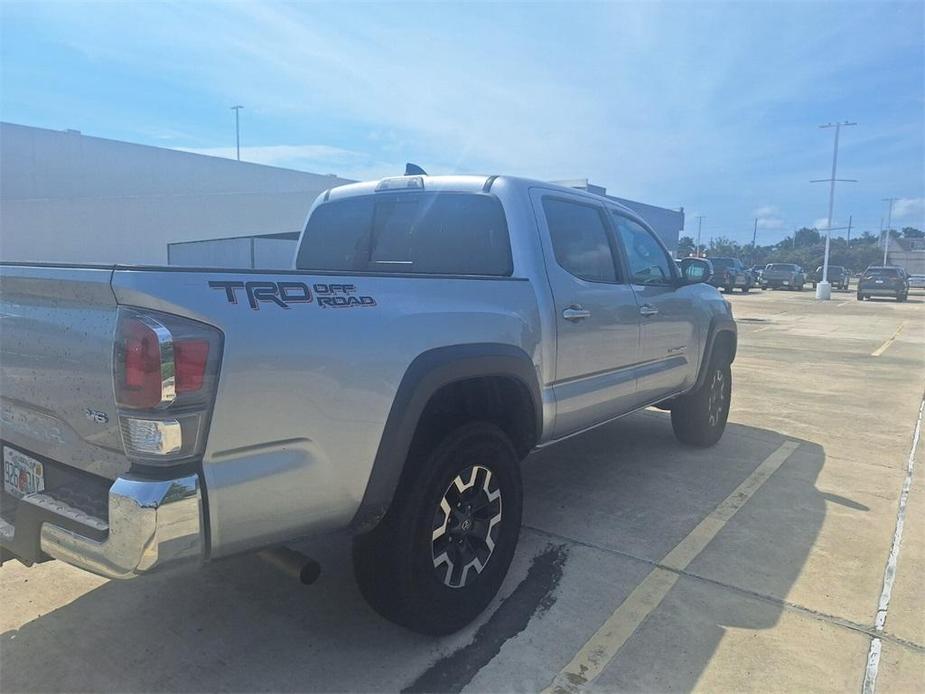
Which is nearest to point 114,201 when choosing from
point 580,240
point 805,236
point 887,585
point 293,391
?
point 580,240

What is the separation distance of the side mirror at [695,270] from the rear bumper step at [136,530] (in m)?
4.22

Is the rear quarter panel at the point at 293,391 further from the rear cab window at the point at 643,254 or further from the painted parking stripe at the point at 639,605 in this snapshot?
the rear cab window at the point at 643,254

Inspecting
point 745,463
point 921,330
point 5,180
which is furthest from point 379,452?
point 5,180

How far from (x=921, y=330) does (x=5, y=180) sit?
28.2 meters

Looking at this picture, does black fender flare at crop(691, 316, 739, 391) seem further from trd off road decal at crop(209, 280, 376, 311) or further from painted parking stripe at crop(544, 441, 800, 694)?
trd off road decal at crop(209, 280, 376, 311)

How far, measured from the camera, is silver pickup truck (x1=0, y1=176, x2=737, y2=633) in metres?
2.00

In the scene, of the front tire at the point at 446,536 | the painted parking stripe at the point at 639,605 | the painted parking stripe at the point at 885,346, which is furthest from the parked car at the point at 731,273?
the front tire at the point at 446,536

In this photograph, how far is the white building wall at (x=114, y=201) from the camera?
20.4 metres

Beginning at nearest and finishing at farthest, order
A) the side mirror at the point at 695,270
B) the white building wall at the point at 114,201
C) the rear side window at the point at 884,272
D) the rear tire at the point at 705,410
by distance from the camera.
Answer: the side mirror at the point at 695,270 → the rear tire at the point at 705,410 → the white building wall at the point at 114,201 → the rear side window at the point at 884,272

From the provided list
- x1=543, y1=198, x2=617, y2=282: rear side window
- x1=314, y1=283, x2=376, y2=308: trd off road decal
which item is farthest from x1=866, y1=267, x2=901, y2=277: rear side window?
x1=314, y1=283, x2=376, y2=308: trd off road decal

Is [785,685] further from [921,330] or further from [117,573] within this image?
[921,330]

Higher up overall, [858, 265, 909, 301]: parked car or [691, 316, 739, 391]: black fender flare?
[858, 265, 909, 301]: parked car

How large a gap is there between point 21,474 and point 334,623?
1.41m

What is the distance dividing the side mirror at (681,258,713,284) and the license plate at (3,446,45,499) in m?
4.39
